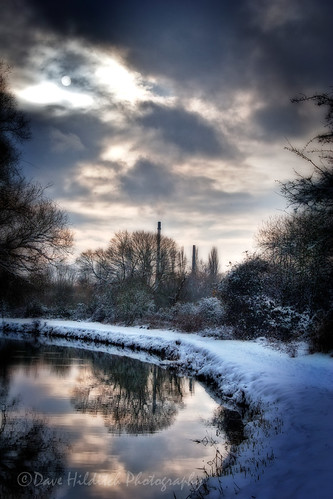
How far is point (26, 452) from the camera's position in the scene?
7.31 metres

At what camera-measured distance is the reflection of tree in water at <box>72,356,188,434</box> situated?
962cm

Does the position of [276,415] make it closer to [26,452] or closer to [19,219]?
[26,452]

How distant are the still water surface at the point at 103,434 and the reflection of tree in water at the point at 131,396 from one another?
0.03 m

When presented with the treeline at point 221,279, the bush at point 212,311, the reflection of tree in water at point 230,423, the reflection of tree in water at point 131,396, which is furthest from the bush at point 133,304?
the reflection of tree in water at point 230,423

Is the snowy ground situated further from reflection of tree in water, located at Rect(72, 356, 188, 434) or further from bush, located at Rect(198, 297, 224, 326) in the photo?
bush, located at Rect(198, 297, 224, 326)

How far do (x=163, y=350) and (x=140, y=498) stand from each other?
15.4 m

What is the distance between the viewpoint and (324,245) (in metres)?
11.0

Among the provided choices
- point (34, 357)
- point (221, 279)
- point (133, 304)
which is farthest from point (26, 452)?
point (133, 304)

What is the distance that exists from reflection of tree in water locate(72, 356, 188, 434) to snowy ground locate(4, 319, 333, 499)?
4.77 feet

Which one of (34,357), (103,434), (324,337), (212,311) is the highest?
(212,311)

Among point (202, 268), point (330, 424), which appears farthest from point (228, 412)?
point (202, 268)

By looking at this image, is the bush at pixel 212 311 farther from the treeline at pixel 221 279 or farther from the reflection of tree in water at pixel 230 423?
the reflection of tree in water at pixel 230 423

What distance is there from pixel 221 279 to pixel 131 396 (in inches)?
456

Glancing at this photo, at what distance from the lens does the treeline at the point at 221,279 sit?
36.7 feet
